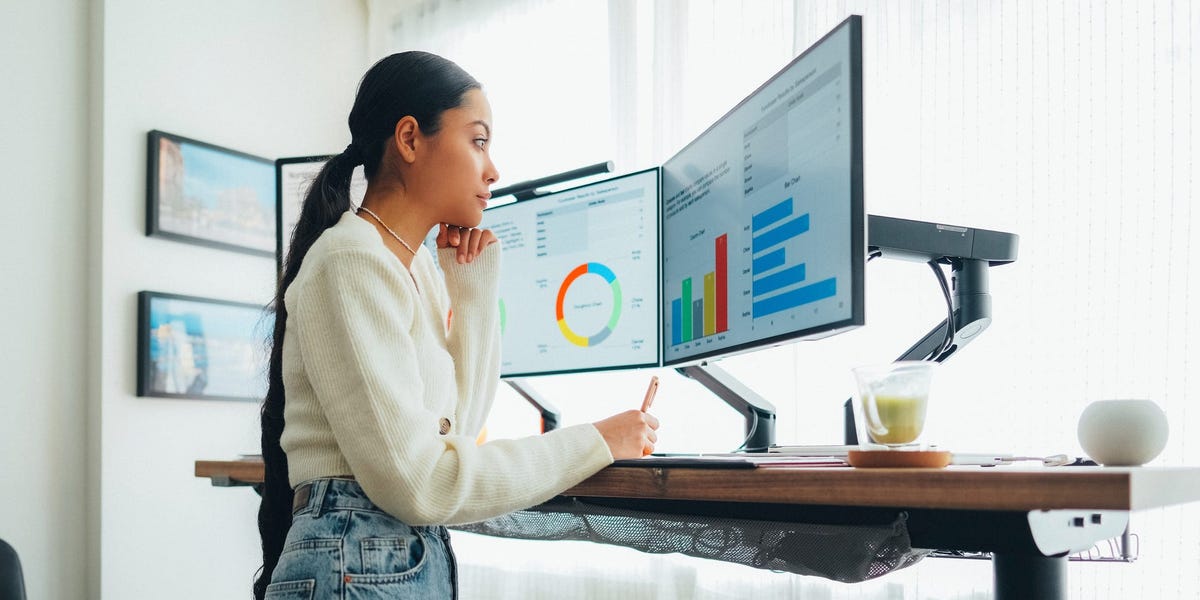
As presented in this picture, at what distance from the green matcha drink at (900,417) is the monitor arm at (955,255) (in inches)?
→ 18.3

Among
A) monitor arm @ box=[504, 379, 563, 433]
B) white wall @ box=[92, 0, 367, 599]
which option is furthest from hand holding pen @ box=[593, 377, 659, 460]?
white wall @ box=[92, 0, 367, 599]

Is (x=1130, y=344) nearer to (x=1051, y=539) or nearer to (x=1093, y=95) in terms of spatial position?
(x=1093, y=95)

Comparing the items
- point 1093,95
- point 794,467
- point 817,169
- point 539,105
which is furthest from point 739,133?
point 539,105

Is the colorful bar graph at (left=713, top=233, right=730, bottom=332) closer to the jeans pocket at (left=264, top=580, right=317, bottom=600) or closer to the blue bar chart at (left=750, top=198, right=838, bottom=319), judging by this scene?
the blue bar chart at (left=750, top=198, right=838, bottom=319)

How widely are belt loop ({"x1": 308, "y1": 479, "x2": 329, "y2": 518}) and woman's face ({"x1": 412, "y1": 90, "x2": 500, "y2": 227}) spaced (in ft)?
1.37

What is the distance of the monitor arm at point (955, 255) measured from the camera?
135cm

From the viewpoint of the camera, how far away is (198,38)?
9.39 feet

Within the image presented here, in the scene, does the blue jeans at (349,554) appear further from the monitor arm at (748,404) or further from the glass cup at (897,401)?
the monitor arm at (748,404)

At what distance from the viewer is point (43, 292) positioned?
253 cm

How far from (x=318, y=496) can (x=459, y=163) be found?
1.56 feet

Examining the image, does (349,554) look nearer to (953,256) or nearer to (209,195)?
(953,256)

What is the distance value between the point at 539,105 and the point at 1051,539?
226 cm

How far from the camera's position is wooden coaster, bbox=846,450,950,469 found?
0.86m

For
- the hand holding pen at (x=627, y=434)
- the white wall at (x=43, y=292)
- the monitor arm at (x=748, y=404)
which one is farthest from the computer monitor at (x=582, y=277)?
the white wall at (x=43, y=292)
